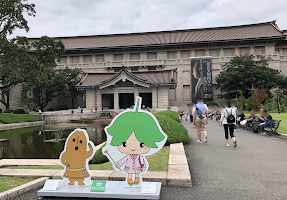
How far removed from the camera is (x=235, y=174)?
514 cm

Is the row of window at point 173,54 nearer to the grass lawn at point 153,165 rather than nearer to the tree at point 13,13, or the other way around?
the tree at point 13,13

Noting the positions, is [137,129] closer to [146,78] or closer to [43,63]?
[43,63]

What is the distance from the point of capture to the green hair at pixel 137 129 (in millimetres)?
4082

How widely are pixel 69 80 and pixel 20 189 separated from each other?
35659 mm

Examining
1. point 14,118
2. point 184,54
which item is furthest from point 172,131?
point 184,54

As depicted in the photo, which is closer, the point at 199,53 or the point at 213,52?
the point at 213,52

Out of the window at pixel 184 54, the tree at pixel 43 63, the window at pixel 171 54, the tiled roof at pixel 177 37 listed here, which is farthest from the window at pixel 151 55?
the tree at pixel 43 63

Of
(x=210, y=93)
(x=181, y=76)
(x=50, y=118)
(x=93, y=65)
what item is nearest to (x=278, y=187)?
(x=50, y=118)

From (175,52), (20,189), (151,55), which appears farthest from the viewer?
(151,55)

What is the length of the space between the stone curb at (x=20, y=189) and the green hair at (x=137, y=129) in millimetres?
2209

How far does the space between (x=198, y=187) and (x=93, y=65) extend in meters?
39.4

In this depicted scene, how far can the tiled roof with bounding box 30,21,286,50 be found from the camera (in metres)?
40.1

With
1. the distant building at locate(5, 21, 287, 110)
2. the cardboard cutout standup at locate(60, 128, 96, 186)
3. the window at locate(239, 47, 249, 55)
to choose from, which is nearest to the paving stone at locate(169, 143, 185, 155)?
the cardboard cutout standup at locate(60, 128, 96, 186)

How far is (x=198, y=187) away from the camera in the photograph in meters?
4.43
